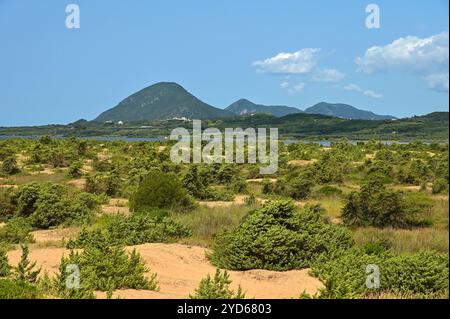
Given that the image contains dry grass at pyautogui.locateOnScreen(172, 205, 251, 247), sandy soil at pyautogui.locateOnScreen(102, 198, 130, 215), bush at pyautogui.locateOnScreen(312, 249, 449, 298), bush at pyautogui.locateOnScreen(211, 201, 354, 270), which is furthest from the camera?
sandy soil at pyautogui.locateOnScreen(102, 198, 130, 215)

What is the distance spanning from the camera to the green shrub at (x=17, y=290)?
741 centimetres

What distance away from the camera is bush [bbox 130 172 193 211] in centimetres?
1752

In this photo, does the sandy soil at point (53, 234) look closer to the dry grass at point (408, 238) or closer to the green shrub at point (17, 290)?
the green shrub at point (17, 290)

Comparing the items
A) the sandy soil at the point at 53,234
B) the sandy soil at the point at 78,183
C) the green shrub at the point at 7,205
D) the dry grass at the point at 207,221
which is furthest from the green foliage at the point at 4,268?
the sandy soil at the point at 78,183

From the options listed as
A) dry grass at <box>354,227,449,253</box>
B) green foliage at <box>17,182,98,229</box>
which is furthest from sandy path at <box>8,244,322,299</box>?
green foliage at <box>17,182,98,229</box>

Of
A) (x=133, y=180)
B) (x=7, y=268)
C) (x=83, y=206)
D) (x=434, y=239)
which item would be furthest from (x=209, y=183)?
(x=7, y=268)

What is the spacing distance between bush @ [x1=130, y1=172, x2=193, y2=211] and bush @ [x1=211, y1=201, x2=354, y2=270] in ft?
18.8

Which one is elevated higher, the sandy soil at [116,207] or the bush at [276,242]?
the bush at [276,242]

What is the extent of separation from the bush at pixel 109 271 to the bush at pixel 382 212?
28.3 feet

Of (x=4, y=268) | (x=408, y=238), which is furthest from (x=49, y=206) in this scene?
(x=408, y=238)

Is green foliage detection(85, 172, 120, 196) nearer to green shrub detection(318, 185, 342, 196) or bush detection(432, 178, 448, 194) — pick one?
green shrub detection(318, 185, 342, 196)

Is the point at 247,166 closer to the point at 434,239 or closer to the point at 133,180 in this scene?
the point at 133,180

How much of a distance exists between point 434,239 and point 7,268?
9682mm

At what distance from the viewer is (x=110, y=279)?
344 inches
